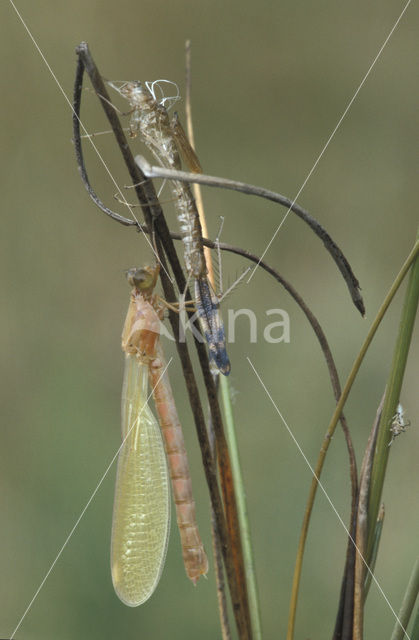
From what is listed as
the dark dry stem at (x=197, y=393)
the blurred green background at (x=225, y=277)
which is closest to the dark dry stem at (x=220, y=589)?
the dark dry stem at (x=197, y=393)

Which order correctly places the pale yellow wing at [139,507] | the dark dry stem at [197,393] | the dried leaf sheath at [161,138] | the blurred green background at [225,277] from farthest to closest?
the blurred green background at [225,277] → the pale yellow wing at [139,507] → the dried leaf sheath at [161,138] → the dark dry stem at [197,393]

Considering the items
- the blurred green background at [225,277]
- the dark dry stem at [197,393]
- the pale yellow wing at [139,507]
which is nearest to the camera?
the dark dry stem at [197,393]

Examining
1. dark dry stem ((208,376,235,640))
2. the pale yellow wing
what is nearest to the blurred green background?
the pale yellow wing

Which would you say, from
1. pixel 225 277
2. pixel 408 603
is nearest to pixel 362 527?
pixel 408 603

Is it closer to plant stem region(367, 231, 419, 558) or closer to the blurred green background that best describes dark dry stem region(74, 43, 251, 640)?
plant stem region(367, 231, 419, 558)

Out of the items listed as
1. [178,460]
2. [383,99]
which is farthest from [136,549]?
[383,99]

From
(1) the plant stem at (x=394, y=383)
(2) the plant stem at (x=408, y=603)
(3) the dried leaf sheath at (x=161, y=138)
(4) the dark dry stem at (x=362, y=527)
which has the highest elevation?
(3) the dried leaf sheath at (x=161, y=138)

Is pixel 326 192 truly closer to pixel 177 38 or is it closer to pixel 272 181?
pixel 272 181

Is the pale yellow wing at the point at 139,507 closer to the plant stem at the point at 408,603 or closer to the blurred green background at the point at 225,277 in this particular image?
the plant stem at the point at 408,603
